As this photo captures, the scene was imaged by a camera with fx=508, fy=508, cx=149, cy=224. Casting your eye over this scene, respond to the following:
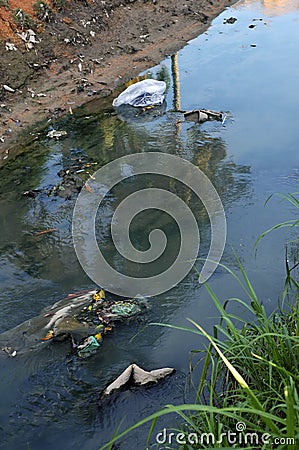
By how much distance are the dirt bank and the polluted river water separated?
406 millimetres

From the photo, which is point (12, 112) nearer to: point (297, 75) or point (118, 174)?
point (118, 174)

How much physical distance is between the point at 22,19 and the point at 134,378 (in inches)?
233

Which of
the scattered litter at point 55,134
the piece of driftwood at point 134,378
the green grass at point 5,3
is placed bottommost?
the piece of driftwood at point 134,378

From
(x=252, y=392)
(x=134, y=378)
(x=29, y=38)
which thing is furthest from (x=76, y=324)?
(x=29, y=38)

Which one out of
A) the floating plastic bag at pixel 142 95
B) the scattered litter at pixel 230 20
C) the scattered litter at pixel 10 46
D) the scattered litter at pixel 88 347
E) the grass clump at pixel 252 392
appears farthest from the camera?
the scattered litter at pixel 230 20

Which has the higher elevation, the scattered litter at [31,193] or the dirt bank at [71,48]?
the dirt bank at [71,48]

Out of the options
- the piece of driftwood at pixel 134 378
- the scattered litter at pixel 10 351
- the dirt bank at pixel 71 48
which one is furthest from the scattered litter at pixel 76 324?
the dirt bank at pixel 71 48

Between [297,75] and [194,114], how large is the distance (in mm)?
1729

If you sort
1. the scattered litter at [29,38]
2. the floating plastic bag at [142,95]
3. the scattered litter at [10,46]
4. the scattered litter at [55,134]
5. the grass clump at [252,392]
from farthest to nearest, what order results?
the scattered litter at [29,38] → the scattered litter at [10,46] → the floating plastic bag at [142,95] → the scattered litter at [55,134] → the grass clump at [252,392]

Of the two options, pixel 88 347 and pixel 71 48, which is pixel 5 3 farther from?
pixel 88 347

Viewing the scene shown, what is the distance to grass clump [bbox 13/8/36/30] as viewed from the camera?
23.3ft

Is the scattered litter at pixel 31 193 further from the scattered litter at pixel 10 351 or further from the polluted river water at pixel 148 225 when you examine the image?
the scattered litter at pixel 10 351

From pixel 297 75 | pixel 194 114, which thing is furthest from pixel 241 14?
pixel 194 114

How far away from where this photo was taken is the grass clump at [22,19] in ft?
23.3
